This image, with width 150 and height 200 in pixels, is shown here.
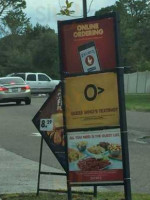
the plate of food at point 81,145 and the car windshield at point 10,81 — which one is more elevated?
the plate of food at point 81,145

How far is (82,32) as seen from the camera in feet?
19.6

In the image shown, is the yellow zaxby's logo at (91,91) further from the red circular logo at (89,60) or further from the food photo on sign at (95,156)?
the food photo on sign at (95,156)

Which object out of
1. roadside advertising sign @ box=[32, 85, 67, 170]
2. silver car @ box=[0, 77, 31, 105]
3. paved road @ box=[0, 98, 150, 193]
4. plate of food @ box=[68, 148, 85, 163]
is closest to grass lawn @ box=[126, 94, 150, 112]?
paved road @ box=[0, 98, 150, 193]

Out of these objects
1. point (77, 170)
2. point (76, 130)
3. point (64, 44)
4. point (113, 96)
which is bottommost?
point (77, 170)

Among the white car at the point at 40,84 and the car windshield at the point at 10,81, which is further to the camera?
the white car at the point at 40,84

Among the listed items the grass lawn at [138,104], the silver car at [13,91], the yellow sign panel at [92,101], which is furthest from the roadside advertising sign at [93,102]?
the silver car at [13,91]

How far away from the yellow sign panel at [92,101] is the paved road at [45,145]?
7.68 ft

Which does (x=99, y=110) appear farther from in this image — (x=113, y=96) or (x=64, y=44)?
(x=64, y=44)

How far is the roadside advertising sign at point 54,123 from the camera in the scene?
22.1 ft

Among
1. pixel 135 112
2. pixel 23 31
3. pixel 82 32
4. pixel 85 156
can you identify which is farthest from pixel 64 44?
pixel 23 31

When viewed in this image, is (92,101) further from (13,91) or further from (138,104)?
(138,104)

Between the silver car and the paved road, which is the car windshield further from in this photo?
the paved road

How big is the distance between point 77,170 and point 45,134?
1.02 meters

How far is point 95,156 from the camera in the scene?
5988 mm
